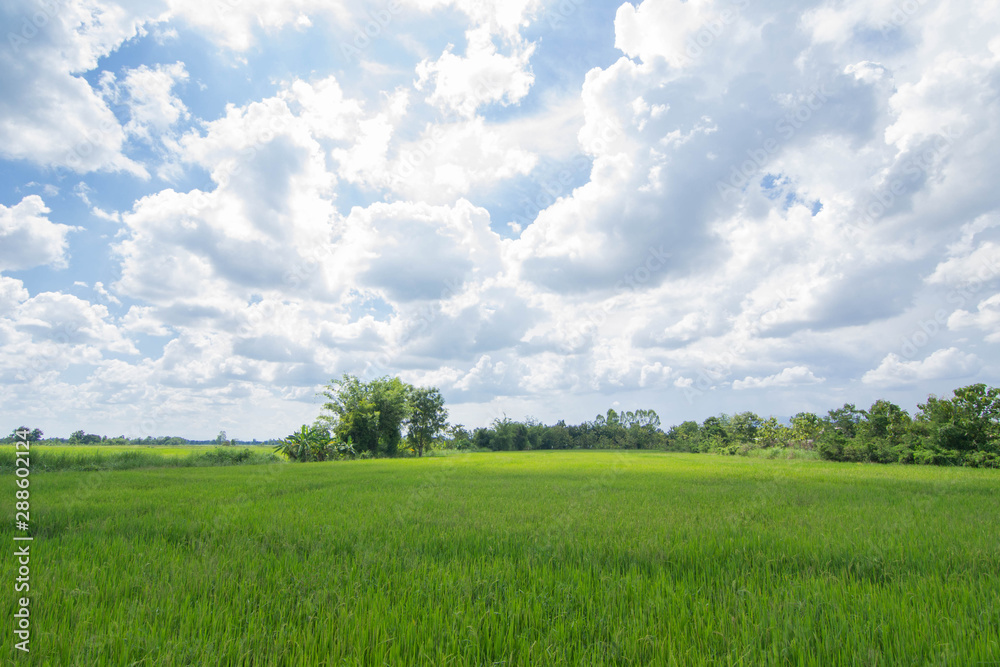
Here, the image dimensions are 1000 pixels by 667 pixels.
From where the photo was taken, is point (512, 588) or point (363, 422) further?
point (363, 422)

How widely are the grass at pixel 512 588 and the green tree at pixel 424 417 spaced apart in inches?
2002

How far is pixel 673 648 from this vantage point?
2609mm

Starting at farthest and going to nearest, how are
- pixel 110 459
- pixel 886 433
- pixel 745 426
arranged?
1. pixel 745 426
2. pixel 886 433
3. pixel 110 459

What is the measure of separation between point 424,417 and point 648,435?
176ft

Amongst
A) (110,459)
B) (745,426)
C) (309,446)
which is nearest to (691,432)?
(745,426)

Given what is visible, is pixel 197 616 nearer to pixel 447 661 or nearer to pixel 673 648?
pixel 447 661

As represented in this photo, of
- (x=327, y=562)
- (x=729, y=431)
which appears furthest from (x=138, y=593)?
(x=729, y=431)

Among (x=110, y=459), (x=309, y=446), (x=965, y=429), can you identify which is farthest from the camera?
(x=309, y=446)

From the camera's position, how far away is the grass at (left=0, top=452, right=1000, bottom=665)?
103 inches

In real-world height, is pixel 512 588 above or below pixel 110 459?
above

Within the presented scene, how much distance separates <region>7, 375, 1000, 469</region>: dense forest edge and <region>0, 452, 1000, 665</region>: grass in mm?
3310

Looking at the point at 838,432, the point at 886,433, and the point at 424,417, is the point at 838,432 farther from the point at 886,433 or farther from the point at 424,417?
the point at 424,417

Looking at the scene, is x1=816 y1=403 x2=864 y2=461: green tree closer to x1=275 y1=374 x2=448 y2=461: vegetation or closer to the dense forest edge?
the dense forest edge

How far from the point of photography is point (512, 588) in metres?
3.58
